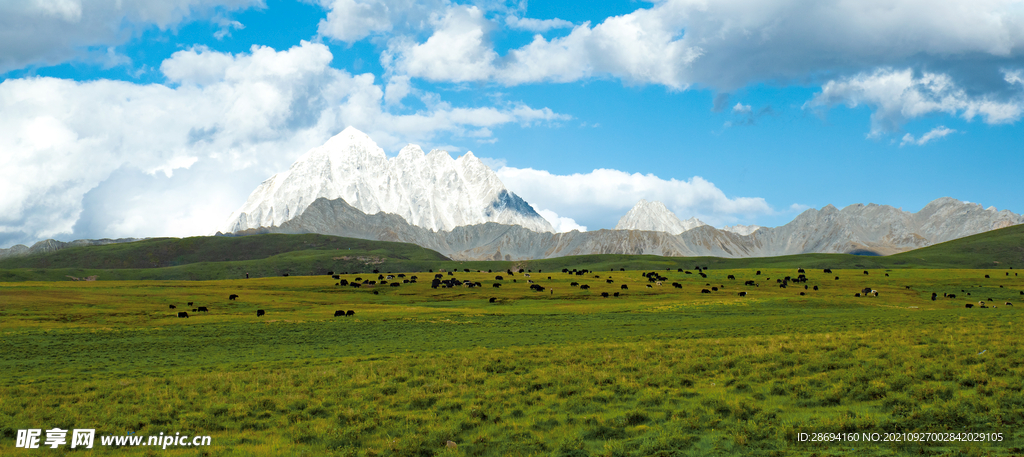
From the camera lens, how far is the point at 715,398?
19.9 m

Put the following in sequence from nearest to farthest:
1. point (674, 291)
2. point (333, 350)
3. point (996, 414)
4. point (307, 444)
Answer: point (996, 414) → point (307, 444) → point (333, 350) → point (674, 291)

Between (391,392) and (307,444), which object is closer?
(307,444)

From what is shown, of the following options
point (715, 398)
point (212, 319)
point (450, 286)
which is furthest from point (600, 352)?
point (450, 286)

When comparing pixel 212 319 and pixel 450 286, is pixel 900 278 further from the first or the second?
pixel 212 319

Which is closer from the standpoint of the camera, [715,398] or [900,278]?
[715,398]

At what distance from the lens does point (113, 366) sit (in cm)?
3441

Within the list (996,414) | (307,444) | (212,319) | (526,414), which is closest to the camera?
(996,414)

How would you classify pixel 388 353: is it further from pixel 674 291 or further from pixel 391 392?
pixel 674 291

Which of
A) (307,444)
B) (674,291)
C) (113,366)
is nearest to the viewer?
(307,444)

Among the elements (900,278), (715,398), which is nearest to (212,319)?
(715,398)

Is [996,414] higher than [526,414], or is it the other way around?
[996,414]

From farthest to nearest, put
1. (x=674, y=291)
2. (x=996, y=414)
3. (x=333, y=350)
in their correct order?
1. (x=674, y=291)
2. (x=333, y=350)
3. (x=996, y=414)

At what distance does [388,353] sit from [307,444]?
776 inches

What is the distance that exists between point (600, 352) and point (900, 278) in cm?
12037
